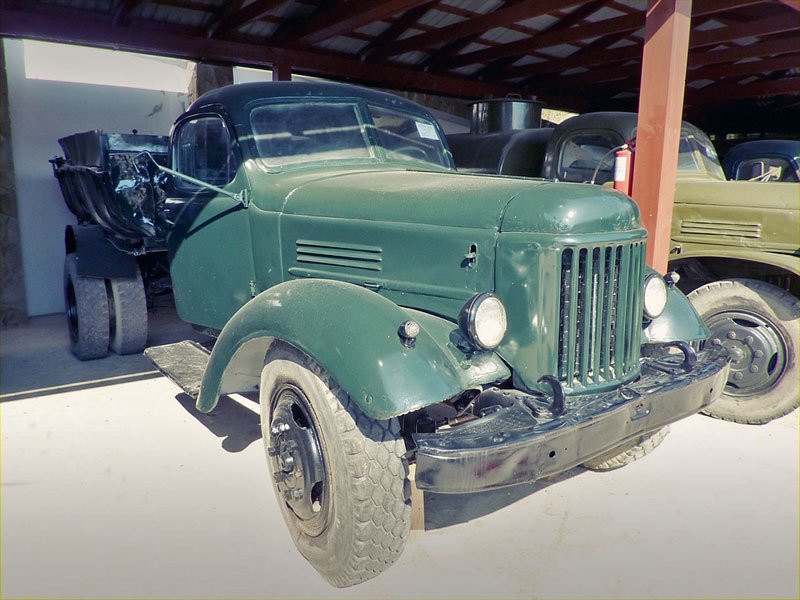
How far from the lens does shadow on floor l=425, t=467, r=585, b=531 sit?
2945 millimetres

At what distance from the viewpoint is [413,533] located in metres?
2.81

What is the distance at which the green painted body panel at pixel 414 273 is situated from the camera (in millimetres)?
2311

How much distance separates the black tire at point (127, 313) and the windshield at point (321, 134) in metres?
2.37

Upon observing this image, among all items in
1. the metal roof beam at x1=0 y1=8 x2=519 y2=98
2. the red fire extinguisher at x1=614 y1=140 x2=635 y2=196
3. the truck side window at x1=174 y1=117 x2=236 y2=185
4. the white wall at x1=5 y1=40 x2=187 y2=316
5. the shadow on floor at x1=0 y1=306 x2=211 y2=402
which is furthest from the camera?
the white wall at x1=5 y1=40 x2=187 y2=316

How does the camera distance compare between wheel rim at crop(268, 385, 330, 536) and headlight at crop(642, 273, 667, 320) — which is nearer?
wheel rim at crop(268, 385, 330, 536)

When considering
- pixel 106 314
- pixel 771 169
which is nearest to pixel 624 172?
pixel 771 169

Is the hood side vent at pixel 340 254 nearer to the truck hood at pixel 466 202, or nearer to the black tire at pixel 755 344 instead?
the truck hood at pixel 466 202

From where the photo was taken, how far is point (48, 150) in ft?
22.7

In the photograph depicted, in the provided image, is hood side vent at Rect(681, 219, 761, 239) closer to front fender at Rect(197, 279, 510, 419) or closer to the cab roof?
the cab roof

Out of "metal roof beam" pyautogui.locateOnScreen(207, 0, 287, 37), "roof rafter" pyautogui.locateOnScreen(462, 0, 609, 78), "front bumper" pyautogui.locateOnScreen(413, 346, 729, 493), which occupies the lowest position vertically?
"front bumper" pyautogui.locateOnScreen(413, 346, 729, 493)

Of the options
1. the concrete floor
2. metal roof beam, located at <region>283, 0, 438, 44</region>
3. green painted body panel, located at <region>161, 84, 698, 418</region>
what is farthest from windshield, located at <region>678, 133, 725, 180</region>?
metal roof beam, located at <region>283, 0, 438, 44</region>

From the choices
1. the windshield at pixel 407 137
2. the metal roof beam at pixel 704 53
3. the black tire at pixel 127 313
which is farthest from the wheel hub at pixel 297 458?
the metal roof beam at pixel 704 53

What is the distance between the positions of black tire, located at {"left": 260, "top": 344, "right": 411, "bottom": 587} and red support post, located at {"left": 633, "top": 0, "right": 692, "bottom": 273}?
103 inches

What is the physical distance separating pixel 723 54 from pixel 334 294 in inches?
380
